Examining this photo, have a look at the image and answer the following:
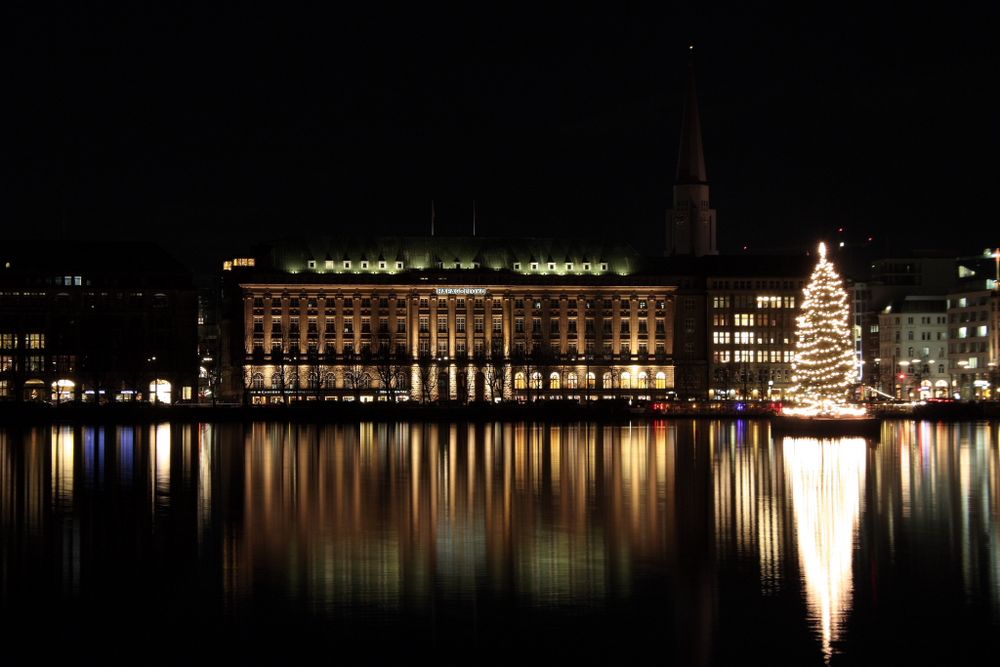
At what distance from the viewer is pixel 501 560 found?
3888cm

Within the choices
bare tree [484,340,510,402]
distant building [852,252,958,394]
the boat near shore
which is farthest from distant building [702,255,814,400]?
the boat near shore

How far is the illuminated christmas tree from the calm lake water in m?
24.8

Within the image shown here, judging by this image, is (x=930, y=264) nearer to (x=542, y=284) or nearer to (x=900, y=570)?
(x=542, y=284)

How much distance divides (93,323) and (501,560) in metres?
127

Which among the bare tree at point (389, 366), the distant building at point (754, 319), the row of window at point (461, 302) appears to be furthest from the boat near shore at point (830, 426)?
the distant building at point (754, 319)

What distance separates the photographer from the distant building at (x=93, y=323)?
506ft

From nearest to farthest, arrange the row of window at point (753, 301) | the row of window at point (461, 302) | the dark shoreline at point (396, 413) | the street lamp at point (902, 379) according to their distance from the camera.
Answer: the dark shoreline at point (396, 413)
the street lamp at point (902, 379)
the row of window at point (461, 302)
the row of window at point (753, 301)

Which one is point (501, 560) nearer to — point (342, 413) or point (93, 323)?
point (342, 413)

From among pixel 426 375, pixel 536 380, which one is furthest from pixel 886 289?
pixel 426 375

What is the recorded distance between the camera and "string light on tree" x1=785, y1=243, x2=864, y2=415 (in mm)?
96188

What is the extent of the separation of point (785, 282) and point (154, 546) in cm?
14682

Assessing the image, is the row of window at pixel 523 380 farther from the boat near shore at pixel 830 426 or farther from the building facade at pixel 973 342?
the boat near shore at pixel 830 426

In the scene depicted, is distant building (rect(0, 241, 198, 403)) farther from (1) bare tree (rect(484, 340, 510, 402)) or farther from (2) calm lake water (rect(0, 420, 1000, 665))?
(2) calm lake water (rect(0, 420, 1000, 665))

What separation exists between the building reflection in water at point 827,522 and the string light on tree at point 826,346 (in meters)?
13.3
